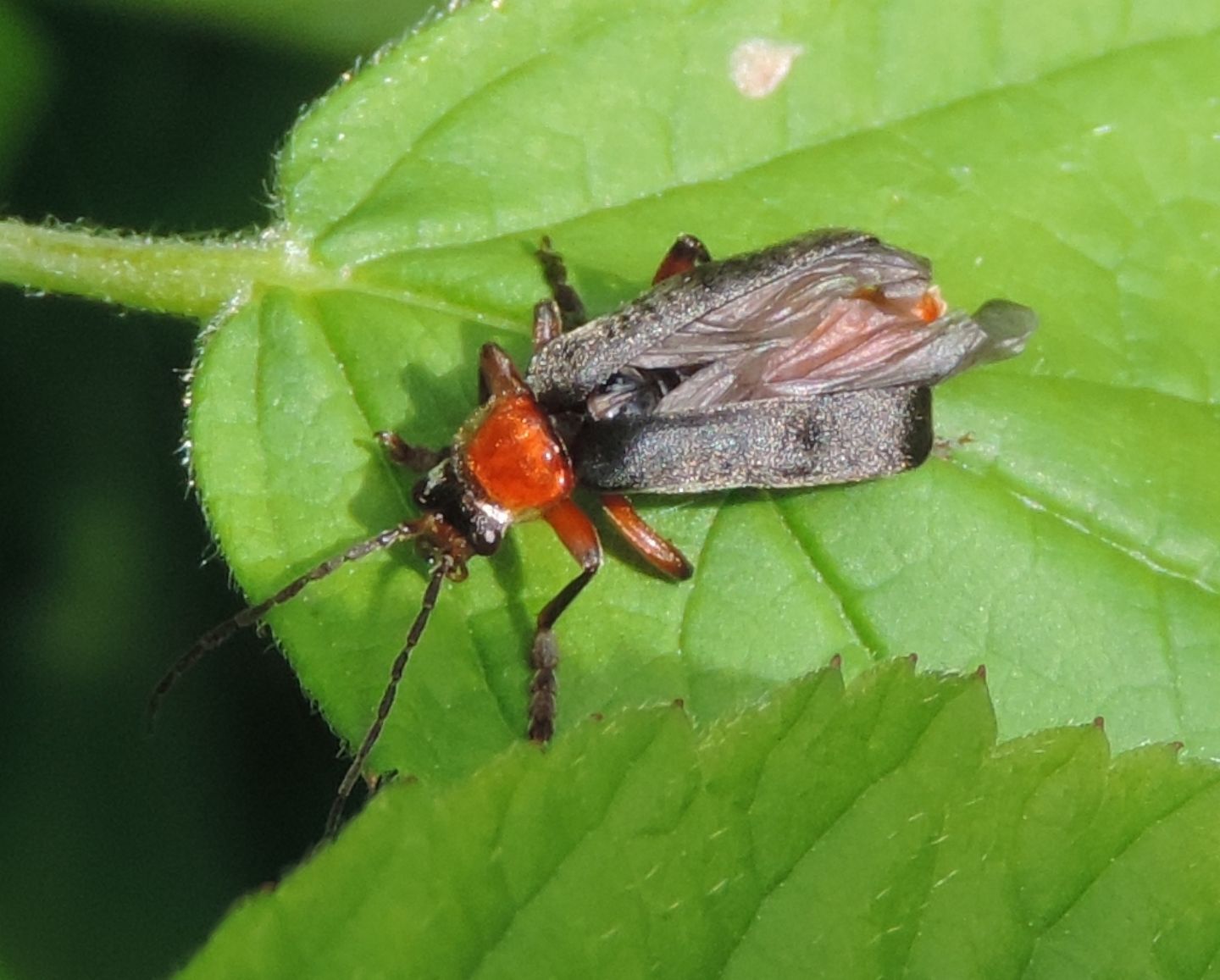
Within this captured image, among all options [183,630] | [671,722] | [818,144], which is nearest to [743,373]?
[818,144]

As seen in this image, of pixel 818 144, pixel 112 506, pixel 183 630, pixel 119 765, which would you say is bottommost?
pixel 119 765

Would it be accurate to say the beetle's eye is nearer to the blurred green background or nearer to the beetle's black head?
the beetle's black head

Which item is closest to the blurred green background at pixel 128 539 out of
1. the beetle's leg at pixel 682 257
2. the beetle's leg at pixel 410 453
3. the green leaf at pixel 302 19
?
the green leaf at pixel 302 19

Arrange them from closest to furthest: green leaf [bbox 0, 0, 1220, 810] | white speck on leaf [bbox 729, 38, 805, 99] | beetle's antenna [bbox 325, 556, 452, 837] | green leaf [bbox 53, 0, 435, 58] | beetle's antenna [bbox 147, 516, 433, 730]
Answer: beetle's antenna [bbox 325, 556, 452, 837]
beetle's antenna [bbox 147, 516, 433, 730]
green leaf [bbox 0, 0, 1220, 810]
white speck on leaf [bbox 729, 38, 805, 99]
green leaf [bbox 53, 0, 435, 58]

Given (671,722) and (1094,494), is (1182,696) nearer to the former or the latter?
(1094,494)

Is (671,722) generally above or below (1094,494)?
above

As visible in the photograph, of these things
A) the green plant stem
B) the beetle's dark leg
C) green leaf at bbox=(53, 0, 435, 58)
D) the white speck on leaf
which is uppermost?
green leaf at bbox=(53, 0, 435, 58)

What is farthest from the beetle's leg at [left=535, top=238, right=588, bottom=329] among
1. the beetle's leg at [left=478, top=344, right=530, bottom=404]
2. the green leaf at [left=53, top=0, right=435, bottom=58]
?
the green leaf at [left=53, top=0, right=435, bottom=58]

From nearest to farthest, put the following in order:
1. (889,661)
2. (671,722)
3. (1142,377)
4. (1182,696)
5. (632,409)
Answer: (671,722), (889,661), (1182,696), (1142,377), (632,409)

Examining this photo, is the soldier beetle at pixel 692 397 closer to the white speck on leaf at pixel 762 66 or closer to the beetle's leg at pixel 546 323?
the beetle's leg at pixel 546 323
